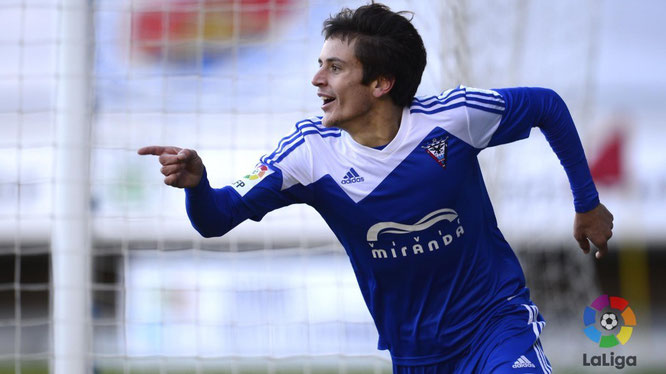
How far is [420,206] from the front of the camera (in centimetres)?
359

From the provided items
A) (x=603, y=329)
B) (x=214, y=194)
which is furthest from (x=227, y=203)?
(x=603, y=329)

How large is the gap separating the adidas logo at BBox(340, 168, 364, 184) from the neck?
0.47 ft

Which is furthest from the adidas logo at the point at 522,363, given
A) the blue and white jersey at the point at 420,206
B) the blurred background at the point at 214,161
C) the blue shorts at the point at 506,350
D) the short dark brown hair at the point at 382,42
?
the blurred background at the point at 214,161

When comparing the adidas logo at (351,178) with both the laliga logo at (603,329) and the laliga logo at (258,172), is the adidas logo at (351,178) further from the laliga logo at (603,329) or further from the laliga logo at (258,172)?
the laliga logo at (603,329)

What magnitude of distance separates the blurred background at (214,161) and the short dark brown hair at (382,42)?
5.67 ft

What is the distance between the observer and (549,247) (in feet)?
30.6

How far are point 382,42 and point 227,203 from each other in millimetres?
946

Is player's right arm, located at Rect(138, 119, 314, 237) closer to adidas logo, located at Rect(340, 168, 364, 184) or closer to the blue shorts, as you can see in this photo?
adidas logo, located at Rect(340, 168, 364, 184)

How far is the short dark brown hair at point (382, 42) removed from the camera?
12.3ft

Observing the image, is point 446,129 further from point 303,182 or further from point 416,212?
point 303,182

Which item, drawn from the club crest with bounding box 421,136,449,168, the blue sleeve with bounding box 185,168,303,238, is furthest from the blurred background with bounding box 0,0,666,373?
the blue sleeve with bounding box 185,168,303,238

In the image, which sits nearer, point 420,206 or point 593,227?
point 420,206

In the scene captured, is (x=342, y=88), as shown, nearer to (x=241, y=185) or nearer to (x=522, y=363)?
(x=241, y=185)

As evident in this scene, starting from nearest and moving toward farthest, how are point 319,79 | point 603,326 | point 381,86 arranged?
point 319,79, point 381,86, point 603,326
